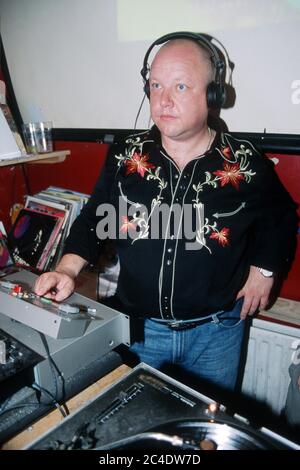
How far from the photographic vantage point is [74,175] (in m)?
1.81

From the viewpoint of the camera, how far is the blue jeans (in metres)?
1.19

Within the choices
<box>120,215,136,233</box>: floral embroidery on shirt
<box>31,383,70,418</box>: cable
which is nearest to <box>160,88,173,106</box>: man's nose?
<box>120,215,136,233</box>: floral embroidery on shirt

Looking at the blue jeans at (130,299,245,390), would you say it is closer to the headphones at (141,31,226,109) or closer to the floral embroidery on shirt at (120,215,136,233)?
the floral embroidery on shirt at (120,215,136,233)

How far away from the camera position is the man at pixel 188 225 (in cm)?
107

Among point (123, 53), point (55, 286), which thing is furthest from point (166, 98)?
point (55, 286)

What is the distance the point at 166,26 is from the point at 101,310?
103cm

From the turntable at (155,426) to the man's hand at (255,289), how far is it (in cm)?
55

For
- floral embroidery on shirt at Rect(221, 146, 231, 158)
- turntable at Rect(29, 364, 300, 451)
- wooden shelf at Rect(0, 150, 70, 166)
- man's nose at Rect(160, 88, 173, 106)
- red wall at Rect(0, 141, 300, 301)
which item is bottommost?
turntable at Rect(29, 364, 300, 451)

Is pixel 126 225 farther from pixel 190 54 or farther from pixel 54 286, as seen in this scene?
pixel 190 54

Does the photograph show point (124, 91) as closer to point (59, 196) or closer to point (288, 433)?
point (59, 196)

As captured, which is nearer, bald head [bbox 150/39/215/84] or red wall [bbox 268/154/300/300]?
bald head [bbox 150/39/215/84]

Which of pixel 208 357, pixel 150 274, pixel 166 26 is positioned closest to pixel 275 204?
pixel 150 274

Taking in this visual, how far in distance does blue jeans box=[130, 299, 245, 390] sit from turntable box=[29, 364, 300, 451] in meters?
0.51

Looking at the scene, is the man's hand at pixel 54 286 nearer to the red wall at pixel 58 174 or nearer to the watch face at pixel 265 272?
the watch face at pixel 265 272
